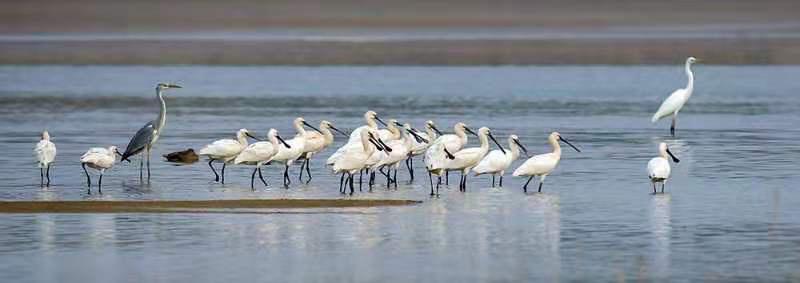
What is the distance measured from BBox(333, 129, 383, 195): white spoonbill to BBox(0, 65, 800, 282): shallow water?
1.13 feet

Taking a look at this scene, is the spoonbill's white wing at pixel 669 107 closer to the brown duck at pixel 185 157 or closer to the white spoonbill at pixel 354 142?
the white spoonbill at pixel 354 142

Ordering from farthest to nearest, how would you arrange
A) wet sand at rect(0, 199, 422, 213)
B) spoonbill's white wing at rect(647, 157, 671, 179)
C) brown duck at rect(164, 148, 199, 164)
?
brown duck at rect(164, 148, 199, 164) → spoonbill's white wing at rect(647, 157, 671, 179) → wet sand at rect(0, 199, 422, 213)

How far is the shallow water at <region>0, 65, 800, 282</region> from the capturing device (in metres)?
14.1

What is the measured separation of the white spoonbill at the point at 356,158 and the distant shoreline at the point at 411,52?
37.8m

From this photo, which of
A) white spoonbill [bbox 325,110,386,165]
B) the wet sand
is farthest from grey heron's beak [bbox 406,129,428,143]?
the wet sand

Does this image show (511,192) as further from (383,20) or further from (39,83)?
(383,20)

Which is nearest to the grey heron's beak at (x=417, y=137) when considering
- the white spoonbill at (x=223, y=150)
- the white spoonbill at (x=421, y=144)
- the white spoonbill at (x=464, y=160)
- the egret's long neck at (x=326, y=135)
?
the white spoonbill at (x=421, y=144)

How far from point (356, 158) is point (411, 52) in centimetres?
4583

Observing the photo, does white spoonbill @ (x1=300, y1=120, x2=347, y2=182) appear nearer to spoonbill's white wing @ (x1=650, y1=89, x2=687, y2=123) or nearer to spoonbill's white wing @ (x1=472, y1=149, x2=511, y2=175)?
spoonbill's white wing @ (x1=472, y1=149, x2=511, y2=175)

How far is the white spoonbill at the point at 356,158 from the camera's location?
19.2 metres

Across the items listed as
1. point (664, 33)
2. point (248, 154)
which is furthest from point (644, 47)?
point (248, 154)

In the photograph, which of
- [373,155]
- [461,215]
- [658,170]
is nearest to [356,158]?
[373,155]

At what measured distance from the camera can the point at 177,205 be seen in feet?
59.5

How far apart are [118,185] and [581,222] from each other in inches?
242
